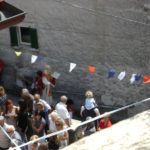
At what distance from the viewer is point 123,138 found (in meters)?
7.91

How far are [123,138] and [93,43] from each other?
698 centimetres

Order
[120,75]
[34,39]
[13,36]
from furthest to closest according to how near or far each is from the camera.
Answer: [13,36], [34,39], [120,75]

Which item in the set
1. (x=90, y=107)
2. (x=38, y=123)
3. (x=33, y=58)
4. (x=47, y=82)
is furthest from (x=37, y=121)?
(x=33, y=58)

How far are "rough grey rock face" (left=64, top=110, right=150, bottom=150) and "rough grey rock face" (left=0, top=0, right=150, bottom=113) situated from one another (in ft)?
17.5

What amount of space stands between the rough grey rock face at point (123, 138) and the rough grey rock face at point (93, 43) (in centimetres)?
534

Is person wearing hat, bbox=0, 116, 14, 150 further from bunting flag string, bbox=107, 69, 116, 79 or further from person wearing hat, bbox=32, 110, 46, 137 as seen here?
bunting flag string, bbox=107, 69, 116, 79

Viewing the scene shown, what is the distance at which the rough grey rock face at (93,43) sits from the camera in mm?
13703

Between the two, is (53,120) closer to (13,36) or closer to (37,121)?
(37,121)

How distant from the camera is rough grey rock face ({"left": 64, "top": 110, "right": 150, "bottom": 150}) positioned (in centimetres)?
769

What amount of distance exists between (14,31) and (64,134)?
632 centimetres

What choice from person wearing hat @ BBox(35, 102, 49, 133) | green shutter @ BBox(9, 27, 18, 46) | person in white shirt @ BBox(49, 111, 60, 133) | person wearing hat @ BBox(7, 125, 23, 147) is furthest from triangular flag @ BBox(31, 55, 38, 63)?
person wearing hat @ BBox(7, 125, 23, 147)

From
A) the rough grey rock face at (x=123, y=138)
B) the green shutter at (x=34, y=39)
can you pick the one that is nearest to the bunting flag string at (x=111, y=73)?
the green shutter at (x=34, y=39)

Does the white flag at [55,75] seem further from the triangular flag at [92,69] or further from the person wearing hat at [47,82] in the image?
the triangular flag at [92,69]

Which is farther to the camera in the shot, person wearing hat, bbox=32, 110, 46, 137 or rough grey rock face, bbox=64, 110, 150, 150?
person wearing hat, bbox=32, 110, 46, 137
